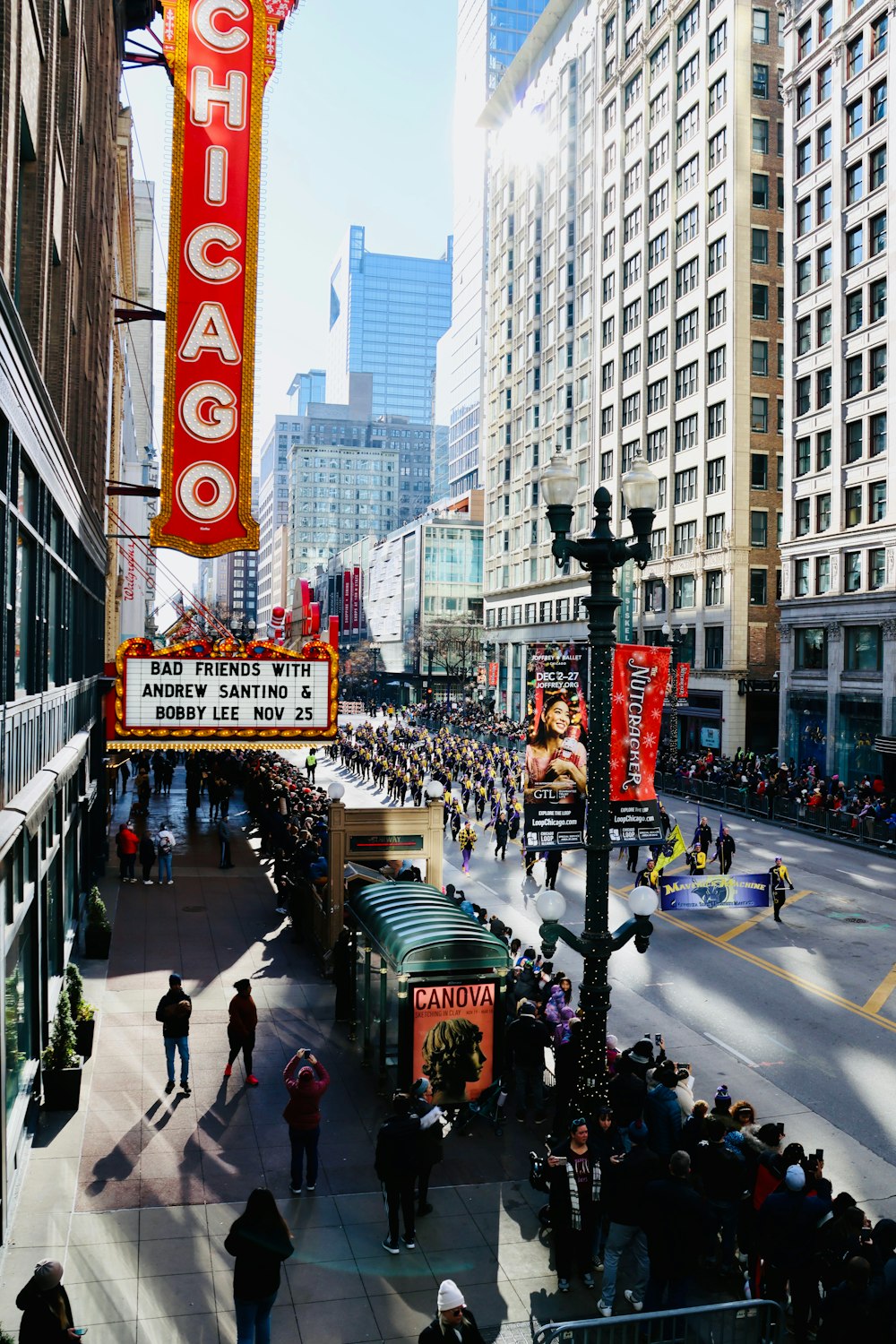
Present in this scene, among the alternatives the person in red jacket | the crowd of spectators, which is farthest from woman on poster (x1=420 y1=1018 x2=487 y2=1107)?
the crowd of spectators

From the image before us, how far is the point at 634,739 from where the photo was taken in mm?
12438

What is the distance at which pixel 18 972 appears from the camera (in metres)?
11.3

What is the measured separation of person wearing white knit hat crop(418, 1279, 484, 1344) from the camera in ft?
21.9

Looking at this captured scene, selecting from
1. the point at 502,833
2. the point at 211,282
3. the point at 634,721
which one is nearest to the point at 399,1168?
the point at 634,721

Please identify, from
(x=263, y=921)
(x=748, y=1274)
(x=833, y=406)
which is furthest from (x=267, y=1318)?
(x=833, y=406)

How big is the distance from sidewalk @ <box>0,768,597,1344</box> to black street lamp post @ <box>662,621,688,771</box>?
124ft

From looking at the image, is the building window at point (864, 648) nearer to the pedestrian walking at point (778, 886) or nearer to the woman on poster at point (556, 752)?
the pedestrian walking at point (778, 886)

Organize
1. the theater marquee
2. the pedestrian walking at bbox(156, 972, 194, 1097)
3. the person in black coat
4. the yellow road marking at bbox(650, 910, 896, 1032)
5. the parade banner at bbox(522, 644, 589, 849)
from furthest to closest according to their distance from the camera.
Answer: the theater marquee
the yellow road marking at bbox(650, 910, 896, 1032)
the pedestrian walking at bbox(156, 972, 194, 1097)
the parade banner at bbox(522, 644, 589, 849)
the person in black coat

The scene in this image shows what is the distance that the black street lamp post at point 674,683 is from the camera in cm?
5467

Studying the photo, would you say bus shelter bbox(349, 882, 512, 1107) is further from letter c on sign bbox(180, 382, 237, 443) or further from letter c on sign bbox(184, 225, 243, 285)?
letter c on sign bbox(184, 225, 243, 285)

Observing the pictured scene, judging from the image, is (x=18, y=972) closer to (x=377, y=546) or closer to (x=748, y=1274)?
(x=748, y=1274)

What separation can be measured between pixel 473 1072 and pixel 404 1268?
356 centimetres

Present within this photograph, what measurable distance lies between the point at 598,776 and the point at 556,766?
1.16m

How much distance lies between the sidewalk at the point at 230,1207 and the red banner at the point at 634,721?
4468mm
